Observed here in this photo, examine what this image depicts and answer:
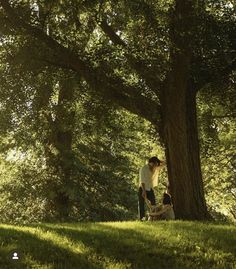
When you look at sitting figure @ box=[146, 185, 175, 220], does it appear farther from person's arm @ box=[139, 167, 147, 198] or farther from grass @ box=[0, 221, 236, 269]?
grass @ box=[0, 221, 236, 269]

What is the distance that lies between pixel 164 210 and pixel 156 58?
14.3ft

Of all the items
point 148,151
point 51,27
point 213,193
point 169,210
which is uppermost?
point 51,27

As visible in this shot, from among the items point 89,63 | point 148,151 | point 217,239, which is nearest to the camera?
point 217,239

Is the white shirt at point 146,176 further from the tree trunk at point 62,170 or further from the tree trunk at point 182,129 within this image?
the tree trunk at point 62,170

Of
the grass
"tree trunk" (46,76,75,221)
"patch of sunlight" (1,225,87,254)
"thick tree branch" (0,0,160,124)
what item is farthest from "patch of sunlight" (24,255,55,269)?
"tree trunk" (46,76,75,221)

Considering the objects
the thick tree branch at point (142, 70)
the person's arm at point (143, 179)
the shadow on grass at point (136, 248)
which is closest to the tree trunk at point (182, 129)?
the thick tree branch at point (142, 70)

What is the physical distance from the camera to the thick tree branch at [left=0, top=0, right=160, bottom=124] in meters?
14.1

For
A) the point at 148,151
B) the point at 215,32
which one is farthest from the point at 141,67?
the point at 148,151

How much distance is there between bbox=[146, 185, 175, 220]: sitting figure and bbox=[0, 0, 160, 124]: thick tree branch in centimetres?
241

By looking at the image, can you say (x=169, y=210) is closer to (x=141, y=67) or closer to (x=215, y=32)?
(x=141, y=67)

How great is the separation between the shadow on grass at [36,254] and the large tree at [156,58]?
5.66 meters

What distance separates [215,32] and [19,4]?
579 centimetres

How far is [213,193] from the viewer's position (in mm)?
30453

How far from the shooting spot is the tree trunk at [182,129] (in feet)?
45.0
